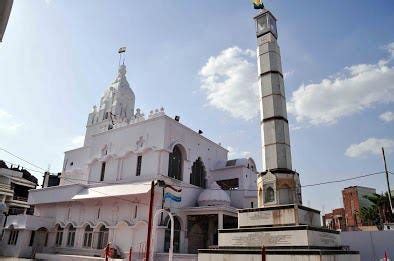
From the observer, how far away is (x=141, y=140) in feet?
88.4

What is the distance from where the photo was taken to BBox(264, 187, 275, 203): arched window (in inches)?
550

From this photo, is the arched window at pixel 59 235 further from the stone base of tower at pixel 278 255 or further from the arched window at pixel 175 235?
the stone base of tower at pixel 278 255

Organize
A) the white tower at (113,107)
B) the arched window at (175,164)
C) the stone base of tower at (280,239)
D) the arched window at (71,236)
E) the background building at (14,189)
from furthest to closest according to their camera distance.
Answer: the background building at (14,189) → the white tower at (113,107) → the arched window at (71,236) → the arched window at (175,164) → the stone base of tower at (280,239)

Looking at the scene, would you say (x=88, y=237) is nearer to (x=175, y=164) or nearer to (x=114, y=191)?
(x=114, y=191)

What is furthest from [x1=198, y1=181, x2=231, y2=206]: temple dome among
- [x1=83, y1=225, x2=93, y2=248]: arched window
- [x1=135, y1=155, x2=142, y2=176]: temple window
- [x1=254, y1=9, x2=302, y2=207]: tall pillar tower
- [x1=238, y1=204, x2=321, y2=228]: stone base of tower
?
[x1=254, y1=9, x2=302, y2=207]: tall pillar tower

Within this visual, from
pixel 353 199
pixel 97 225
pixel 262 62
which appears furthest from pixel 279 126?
pixel 353 199

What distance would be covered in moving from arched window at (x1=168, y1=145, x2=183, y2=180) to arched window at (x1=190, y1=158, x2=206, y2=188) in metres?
1.75

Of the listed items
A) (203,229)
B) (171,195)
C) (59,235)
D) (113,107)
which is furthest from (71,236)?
(113,107)

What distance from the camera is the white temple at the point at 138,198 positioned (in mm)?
23328

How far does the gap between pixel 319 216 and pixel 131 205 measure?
14384mm

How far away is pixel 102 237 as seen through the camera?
2508 cm

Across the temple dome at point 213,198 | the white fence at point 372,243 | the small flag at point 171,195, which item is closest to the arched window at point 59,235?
the small flag at point 171,195

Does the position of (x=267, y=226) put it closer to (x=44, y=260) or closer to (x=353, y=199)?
(x=44, y=260)

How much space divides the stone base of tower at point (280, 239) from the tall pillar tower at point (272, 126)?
732mm
